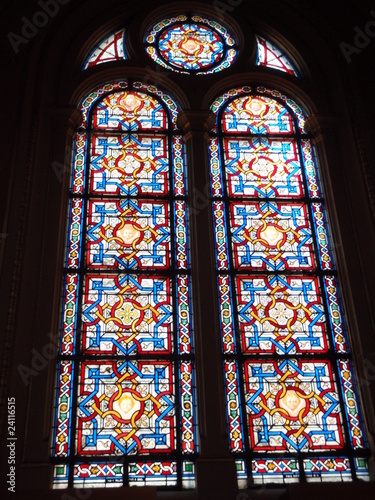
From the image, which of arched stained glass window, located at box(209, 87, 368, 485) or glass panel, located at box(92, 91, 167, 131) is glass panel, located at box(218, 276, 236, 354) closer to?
arched stained glass window, located at box(209, 87, 368, 485)

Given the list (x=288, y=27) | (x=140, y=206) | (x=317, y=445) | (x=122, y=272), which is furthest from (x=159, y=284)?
(x=288, y=27)

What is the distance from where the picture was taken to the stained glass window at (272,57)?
28.1 ft

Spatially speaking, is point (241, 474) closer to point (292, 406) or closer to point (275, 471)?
point (275, 471)

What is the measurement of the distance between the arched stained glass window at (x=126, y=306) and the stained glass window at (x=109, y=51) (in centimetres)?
43

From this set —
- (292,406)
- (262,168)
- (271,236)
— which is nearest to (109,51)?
(262,168)

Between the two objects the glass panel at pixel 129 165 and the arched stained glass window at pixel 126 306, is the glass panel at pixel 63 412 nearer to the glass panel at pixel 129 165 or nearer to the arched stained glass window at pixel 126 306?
the arched stained glass window at pixel 126 306

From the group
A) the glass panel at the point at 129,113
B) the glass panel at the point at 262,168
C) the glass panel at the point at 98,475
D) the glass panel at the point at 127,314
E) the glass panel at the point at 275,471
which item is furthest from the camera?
the glass panel at the point at 129,113

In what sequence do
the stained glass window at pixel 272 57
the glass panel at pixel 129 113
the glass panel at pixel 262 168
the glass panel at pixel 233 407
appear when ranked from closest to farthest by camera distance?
the glass panel at pixel 233 407 < the glass panel at pixel 262 168 < the glass panel at pixel 129 113 < the stained glass window at pixel 272 57

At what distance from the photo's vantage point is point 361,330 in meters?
6.52

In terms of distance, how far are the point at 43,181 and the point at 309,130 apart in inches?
116

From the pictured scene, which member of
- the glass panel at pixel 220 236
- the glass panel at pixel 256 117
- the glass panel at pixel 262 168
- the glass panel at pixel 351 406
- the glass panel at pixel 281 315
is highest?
the glass panel at pixel 256 117

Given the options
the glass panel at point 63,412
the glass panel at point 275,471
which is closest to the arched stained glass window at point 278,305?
the glass panel at point 275,471

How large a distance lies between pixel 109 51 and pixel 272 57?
1933mm

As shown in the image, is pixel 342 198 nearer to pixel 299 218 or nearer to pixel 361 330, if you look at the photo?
pixel 299 218
